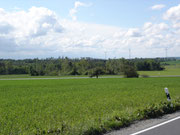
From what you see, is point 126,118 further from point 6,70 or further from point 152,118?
point 6,70

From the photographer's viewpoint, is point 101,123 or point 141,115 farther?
point 141,115

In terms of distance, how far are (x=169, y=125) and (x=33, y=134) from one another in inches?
192

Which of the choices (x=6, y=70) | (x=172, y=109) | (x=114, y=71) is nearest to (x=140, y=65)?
(x=114, y=71)

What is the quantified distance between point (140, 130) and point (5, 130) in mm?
4818

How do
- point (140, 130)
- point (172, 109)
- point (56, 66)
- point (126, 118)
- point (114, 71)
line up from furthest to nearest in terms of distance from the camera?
point (56, 66), point (114, 71), point (172, 109), point (126, 118), point (140, 130)

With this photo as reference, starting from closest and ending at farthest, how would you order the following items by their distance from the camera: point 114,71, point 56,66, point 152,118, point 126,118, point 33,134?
point 33,134 → point 126,118 → point 152,118 → point 114,71 → point 56,66

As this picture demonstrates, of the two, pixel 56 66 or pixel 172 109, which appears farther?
pixel 56 66

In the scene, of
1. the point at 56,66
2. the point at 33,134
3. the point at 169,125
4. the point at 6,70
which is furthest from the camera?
the point at 56,66

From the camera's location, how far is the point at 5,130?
24.7 feet

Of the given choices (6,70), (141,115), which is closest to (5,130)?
(141,115)

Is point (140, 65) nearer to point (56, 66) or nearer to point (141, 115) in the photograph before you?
point (56, 66)

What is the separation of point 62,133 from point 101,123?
1.67m

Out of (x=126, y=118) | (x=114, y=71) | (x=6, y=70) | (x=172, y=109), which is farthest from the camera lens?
(x=6, y=70)

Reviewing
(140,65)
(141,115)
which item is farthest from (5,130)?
(140,65)
